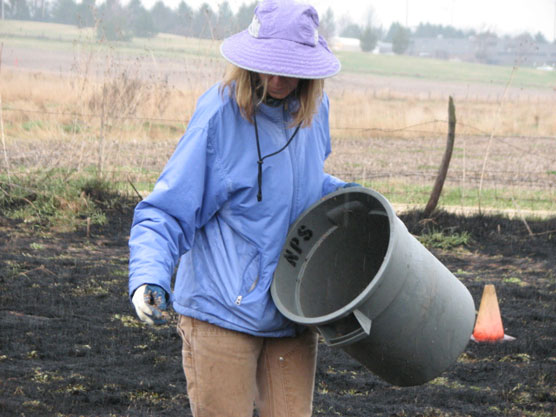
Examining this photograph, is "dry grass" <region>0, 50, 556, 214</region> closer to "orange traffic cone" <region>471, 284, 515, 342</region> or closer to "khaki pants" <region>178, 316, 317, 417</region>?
"orange traffic cone" <region>471, 284, 515, 342</region>

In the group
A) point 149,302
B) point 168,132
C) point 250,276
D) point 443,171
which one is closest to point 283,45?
point 250,276

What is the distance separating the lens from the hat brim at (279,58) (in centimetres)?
196

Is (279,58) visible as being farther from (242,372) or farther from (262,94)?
(242,372)

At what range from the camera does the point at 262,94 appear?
205cm

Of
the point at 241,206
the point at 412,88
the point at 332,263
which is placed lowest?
the point at 412,88

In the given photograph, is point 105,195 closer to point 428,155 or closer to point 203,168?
point 203,168

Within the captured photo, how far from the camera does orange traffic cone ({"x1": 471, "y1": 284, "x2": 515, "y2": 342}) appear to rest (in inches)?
173

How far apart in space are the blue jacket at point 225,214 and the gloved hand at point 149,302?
9 centimetres

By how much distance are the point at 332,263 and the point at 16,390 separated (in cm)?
184

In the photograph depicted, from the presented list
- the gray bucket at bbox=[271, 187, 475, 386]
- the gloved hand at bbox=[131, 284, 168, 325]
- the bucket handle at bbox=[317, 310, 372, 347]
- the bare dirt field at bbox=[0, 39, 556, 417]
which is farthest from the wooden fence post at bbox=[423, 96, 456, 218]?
the gloved hand at bbox=[131, 284, 168, 325]

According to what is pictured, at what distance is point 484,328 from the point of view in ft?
14.5

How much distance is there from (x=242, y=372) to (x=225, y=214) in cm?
44

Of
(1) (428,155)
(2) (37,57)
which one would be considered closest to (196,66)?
(1) (428,155)

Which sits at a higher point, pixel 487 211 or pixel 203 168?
pixel 203 168
